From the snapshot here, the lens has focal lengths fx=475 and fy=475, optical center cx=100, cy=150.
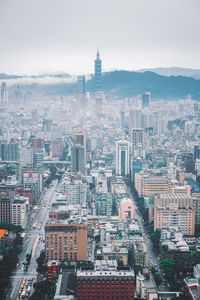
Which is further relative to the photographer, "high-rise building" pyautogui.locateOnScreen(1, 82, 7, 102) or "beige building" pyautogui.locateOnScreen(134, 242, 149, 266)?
"high-rise building" pyautogui.locateOnScreen(1, 82, 7, 102)

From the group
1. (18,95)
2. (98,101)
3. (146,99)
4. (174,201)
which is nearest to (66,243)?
(174,201)

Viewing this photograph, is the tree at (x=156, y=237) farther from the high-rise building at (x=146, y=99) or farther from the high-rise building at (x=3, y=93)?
the high-rise building at (x=146, y=99)

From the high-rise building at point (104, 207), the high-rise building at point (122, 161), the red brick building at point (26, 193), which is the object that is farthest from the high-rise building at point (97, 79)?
the high-rise building at point (104, 207)

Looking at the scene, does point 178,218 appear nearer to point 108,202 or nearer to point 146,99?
point 108,202

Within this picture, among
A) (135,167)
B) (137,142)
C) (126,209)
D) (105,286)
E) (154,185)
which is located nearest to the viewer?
(105,286)

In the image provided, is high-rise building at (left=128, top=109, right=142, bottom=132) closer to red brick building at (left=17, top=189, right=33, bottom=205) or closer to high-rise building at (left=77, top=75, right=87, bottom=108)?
high-rise building at (left=77, top=75, right=87, bottom=108)

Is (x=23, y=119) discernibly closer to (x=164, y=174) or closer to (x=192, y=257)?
(x=164, y=174)

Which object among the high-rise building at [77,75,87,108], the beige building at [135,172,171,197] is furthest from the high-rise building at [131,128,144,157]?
the high-rise building at [77,75,87,108]
